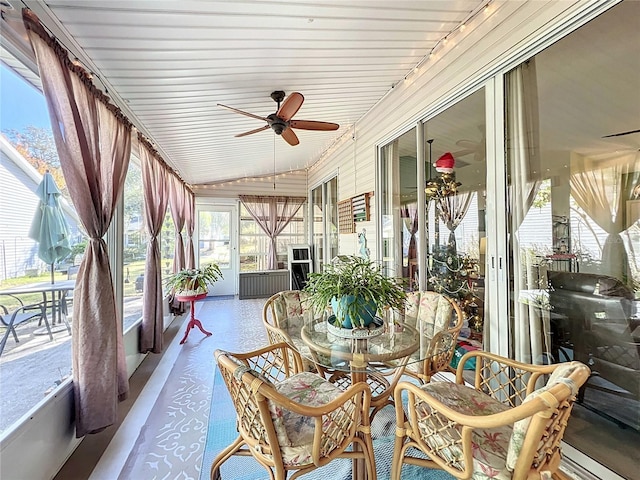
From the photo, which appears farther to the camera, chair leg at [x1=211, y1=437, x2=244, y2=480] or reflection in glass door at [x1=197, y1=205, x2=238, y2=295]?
reflection in glass door at [x1=197, y1=205, x2=238, y2=295]

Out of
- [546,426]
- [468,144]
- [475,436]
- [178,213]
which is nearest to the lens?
[546,426]

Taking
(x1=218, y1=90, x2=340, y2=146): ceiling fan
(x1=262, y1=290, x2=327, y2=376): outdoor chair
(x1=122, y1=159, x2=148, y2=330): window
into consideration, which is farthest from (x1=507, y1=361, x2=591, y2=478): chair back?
(x1=122, y1=159, x2=148, y2=330): window

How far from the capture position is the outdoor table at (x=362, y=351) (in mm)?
1574

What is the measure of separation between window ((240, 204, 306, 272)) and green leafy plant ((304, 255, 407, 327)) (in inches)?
210

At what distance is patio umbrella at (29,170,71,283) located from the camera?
165 centimetres

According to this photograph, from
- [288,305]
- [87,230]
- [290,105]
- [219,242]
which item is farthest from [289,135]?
[219,242]

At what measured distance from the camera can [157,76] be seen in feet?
7.66

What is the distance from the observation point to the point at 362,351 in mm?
1690

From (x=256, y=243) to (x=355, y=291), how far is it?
18.3 feet

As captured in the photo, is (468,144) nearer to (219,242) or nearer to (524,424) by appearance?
(524,424)

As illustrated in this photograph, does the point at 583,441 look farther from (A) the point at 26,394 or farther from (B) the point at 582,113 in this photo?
(A) the point at 26,394

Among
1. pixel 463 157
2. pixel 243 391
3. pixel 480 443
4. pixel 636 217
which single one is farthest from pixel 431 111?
pixel 243 391

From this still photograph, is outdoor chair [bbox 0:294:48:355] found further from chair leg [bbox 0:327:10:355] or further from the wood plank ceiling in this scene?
the wood plank ceiling

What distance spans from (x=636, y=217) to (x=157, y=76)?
3.63m
